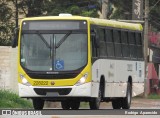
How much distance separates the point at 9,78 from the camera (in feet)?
121

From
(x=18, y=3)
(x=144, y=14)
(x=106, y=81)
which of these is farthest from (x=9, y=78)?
(x=18, y=3)

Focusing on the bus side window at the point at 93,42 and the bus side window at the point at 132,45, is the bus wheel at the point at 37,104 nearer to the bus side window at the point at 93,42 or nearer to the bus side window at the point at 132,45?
the bus side window at the point at 93,42

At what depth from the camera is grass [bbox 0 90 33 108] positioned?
101ft

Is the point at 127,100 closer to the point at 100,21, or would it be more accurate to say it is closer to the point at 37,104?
the point at 100,21

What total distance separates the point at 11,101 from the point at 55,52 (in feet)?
21.3

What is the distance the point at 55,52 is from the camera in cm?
2578

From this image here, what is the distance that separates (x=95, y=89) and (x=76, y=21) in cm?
238

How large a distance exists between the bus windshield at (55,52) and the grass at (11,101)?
4.75 meters

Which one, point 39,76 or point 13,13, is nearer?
point 39,76

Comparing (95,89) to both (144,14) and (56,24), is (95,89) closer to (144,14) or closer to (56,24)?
(56,24)

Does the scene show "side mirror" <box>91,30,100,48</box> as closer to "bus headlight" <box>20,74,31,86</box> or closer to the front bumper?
the front bumper

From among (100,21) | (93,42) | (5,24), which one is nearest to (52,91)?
(93,42)

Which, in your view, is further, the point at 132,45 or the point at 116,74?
the point at 132,45

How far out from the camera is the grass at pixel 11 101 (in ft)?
101
